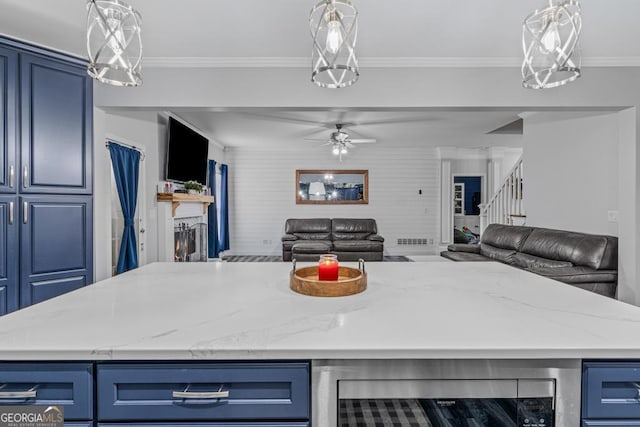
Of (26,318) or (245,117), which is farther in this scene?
(245,117)

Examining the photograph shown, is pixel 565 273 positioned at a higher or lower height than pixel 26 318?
lower

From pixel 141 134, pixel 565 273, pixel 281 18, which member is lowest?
pixel 565 273

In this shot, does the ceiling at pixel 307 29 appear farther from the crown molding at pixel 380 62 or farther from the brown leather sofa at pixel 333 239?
the brown leather sofa at pixel 333 239

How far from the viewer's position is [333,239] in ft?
23.8

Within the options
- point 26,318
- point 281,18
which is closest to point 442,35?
point 281,18

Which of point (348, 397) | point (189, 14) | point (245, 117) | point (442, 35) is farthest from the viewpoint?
point (245, 117)

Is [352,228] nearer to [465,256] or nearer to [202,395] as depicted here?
[465,256]

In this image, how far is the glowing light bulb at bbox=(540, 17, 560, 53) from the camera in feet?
4.24

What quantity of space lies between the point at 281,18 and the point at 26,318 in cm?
237

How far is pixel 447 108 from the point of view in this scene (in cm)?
327

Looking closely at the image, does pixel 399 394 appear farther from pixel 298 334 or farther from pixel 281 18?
pixel 281 18

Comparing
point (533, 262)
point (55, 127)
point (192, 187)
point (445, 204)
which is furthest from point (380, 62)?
point (445, 204)

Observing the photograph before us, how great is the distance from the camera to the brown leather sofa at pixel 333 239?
6293mm

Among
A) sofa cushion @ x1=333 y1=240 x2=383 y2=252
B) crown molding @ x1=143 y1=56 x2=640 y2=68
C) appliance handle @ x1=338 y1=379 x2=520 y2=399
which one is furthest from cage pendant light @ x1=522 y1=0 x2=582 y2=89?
sofa cushion @ x1=333 y1=240 x2=383 y2=252
